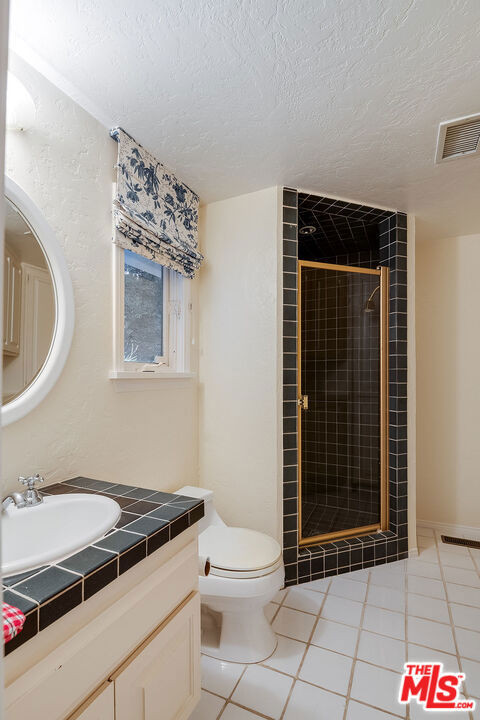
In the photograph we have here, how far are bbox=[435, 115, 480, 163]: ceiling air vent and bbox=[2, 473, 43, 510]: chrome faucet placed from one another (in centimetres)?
201

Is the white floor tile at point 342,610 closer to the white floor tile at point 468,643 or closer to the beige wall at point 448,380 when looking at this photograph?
the white floor tile at point 468,643

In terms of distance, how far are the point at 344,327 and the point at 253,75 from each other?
1.71m

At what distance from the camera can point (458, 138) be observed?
5.49 ft

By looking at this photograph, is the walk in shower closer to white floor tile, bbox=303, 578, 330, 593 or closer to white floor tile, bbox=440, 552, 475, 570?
white floor tile, bbox=303, 578, 330, 593

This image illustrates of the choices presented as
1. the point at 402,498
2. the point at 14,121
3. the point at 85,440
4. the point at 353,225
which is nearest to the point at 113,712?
the point at 85,440

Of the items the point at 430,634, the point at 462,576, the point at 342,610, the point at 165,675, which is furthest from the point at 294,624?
the point at 462,576

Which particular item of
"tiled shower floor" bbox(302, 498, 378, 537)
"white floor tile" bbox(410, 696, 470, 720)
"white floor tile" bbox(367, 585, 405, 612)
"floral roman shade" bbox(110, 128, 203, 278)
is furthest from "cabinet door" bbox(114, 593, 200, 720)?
"floral roman shade" bbox(110, 128, 203, 278)

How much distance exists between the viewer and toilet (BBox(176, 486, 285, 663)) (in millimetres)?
1533

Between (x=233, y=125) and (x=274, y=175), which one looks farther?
(x=274, y=175)

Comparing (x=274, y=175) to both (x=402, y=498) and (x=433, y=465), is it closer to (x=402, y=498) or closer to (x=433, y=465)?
(x=402, y=498)

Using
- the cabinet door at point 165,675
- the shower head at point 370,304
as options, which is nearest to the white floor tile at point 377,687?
the cabinet door at point 165,675

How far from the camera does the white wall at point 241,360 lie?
7.03 ft

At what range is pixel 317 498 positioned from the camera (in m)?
2.62

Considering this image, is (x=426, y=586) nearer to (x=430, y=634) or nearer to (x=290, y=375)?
(x=430, y=634)
